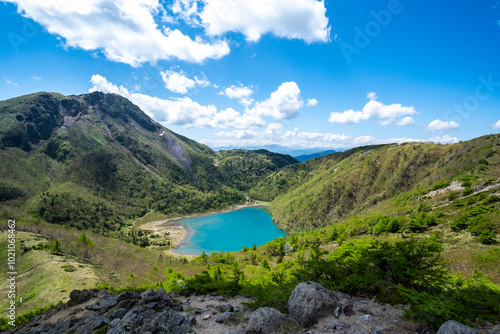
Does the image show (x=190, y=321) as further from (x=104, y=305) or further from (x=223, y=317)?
(x=104, y=305)

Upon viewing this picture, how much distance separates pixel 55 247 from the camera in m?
40.3

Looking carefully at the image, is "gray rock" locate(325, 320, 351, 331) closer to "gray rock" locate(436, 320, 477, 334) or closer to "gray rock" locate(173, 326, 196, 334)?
"gray rock" locate(436, 320, 477, 334)

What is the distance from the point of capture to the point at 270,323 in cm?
841

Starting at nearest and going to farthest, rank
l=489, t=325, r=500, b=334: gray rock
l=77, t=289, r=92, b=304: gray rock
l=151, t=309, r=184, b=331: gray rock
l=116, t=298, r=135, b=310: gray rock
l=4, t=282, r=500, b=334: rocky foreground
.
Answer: l=489, t=325, r=500, b=334: gray rock → l=4, t=282, r=500, b=334: rocky foreground → l=151, t=309, r=184, b=331: gray rock → l=116, t=298, r=135, b=310: gray rock → l=77, t=289, r=92, b=304: gray rock

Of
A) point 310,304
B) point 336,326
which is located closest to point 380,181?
point 310,304

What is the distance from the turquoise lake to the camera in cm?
12962

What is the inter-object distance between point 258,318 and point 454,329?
6371mm

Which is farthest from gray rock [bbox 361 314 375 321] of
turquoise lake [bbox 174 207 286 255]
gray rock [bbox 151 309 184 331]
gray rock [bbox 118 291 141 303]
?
turquoise lake [bbox 174 207 286 255]

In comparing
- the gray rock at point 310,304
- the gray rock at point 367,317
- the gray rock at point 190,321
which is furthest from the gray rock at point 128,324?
the gray rock at point 367,317

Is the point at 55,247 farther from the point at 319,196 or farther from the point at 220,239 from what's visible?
the point at 319,196

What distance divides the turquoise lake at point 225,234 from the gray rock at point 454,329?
126 m

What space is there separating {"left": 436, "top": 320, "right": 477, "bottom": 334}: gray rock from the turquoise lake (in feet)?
414

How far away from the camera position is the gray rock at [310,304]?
876cm

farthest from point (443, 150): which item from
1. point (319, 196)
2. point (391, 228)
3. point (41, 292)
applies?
point (41, 292)
